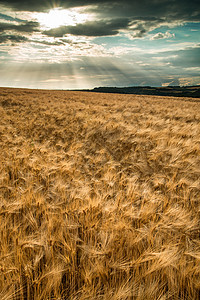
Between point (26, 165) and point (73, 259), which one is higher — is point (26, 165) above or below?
above

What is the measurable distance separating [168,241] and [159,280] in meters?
0.31

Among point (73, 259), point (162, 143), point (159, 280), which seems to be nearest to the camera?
point (159, 280)

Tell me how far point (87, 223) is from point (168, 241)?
24.8 inches

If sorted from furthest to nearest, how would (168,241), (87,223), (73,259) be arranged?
(87,223) → (168,241) → (73,259)

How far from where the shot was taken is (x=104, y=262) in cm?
106

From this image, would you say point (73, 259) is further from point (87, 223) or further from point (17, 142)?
point (17, 142)

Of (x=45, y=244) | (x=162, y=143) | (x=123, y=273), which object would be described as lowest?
(x=123, y=273)

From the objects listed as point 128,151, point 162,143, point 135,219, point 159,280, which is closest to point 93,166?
point 128,151

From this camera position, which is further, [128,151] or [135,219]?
A: [128,151]

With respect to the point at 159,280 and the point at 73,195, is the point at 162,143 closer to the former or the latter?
the point at 73,195

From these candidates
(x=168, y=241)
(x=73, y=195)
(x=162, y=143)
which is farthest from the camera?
(x=162, y=143)

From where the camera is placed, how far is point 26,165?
2678mm

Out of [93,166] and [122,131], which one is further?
[122,131]

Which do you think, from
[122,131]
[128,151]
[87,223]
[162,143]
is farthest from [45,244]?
[122,131]
